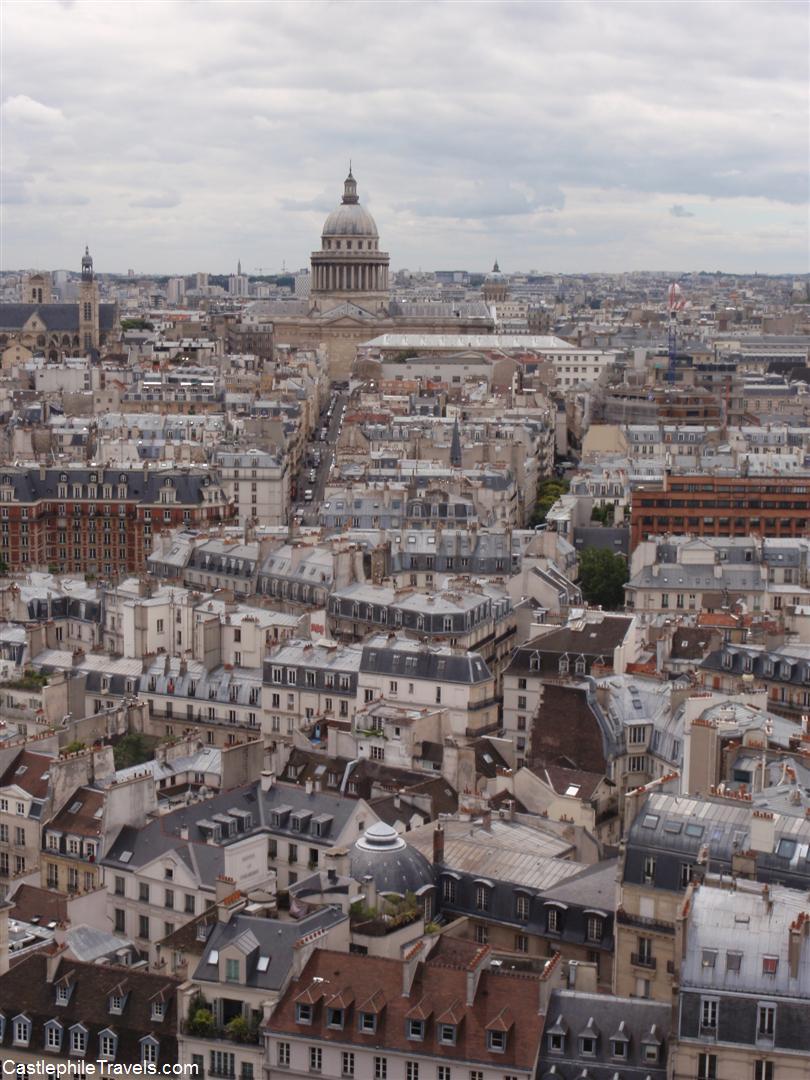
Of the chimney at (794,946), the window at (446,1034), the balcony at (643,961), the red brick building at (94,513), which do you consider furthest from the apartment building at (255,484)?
the chimney at (794,946)

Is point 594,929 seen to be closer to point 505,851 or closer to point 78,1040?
point 505,851

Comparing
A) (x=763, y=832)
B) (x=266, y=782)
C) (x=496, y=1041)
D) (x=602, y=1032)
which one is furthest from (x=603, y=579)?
(x=496, y=1041)

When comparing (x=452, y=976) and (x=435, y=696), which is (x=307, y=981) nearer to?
(x=452, y=976)

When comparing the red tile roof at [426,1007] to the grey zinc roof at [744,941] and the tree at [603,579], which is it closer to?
the grey zinc roof at [744,941]

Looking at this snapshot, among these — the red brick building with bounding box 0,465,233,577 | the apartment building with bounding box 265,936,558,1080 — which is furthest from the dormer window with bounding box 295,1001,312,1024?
the red brick building with bounding box 0,465,233,577

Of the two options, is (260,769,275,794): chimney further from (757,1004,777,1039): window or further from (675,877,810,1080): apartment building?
(757,1004,777,1039): window
